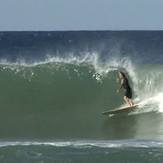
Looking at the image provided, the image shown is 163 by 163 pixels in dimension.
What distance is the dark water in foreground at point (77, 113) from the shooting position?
519 inches

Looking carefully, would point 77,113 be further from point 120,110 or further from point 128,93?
point 128,93

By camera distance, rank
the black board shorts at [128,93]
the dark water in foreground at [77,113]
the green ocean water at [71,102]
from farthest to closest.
→ 1. the black board shorts at [128,93]
2. the green ocean water at [71,102]
3. the dark water in foreground at [77,113]

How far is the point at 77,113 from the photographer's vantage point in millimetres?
18266

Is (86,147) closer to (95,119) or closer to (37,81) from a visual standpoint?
(95,119)

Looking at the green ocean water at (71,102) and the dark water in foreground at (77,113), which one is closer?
the dark water in foreground at (77,113)

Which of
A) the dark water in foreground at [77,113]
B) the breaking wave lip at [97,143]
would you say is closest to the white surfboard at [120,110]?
the dark water in foreground at [77,113]

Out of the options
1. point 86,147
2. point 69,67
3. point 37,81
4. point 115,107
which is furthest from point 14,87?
point 86,147

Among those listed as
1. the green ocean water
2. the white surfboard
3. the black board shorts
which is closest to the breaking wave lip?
the green ocean water

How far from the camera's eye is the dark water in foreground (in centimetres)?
1318

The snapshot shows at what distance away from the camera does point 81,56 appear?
23.0 m

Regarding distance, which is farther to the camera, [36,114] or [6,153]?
[36,114]

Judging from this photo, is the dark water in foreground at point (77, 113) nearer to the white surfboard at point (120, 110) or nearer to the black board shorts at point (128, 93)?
the white surfboard at point (120, 110)

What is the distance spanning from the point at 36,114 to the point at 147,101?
302 cm

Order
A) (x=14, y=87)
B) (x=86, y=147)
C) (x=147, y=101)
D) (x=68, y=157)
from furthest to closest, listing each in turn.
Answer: (x=14, y=87) < (x=147, y=101) < (x=86, y=147) < (x=68, y=157)
